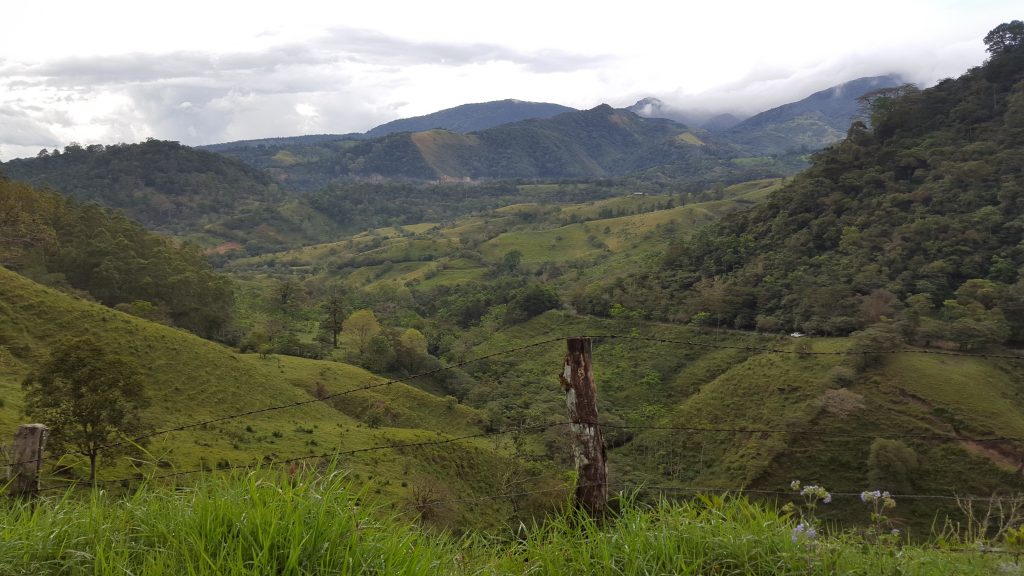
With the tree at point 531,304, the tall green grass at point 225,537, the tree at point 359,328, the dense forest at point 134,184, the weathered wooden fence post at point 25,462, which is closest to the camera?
the tall green grass at point 225,537

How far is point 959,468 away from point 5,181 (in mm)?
71344

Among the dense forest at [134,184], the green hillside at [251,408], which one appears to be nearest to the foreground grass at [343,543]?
the green hillside at [251,408]

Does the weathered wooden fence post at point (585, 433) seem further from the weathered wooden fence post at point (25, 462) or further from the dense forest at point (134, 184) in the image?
the dense forest at point (134, 184)

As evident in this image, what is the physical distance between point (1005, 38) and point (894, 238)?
145 feet

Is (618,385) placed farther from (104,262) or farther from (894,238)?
(104,262)

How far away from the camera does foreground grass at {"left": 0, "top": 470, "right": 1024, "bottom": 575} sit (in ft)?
13.0

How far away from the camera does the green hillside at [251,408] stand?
99.3 ft

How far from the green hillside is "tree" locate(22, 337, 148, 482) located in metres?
6.03

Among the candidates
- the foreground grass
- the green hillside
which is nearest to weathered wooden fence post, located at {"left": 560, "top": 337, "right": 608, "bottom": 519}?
the foreground grass

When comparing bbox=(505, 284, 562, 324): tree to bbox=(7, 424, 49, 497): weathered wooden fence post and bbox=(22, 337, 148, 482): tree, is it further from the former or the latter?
bbox=(7, 424, 49, 497): weathered wooden fence post

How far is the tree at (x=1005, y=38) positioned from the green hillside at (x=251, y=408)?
8272cm

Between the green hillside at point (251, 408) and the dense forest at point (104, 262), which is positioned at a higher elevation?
the dense forest at point (104, 262)

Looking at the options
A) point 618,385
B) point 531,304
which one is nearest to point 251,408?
point 618,385

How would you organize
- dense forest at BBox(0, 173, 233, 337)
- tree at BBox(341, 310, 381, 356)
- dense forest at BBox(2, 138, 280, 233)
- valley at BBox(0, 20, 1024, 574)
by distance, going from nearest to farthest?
valley at BBox(0, 20, 1024, 574)
dense forest at BBox(0, 173, 233, 337)
tree at BBox(341, 310, 381, 356)
dense forest at BBox(2, 138, 280, 233)
